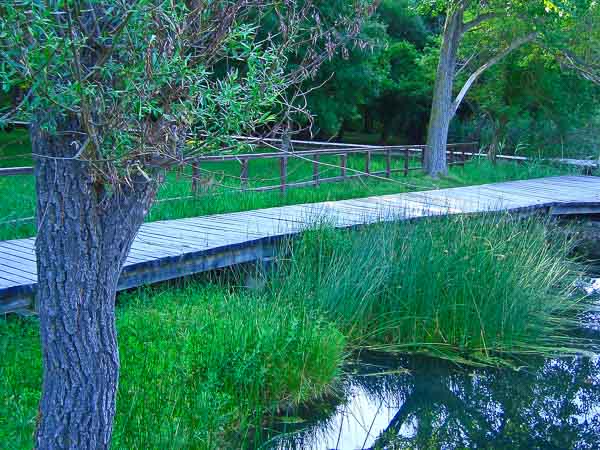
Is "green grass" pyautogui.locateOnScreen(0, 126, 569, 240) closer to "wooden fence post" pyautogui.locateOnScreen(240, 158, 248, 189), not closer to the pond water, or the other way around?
"wooden fence post" pyautogui.locateOnScreen(240, 158, 248, 189)

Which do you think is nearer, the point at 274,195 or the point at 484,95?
the point at 274,195

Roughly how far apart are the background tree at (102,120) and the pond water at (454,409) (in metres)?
2.11

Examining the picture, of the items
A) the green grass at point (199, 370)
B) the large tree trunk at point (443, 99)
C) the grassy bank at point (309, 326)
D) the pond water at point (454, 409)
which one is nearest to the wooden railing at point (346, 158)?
the large tree trunk at point (443, 99)

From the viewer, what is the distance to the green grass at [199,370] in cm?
412

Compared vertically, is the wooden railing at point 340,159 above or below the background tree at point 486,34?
below

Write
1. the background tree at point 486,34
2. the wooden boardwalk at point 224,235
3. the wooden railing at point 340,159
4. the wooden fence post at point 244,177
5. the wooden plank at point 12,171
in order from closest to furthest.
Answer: the wooden fence post at point 244,177, the wooden boardwalk at point 224,235, the wooden plank at point 12,171, the wooden railing at point 340,159, the background tree at point 486,34

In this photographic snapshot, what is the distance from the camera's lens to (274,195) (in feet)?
36.4

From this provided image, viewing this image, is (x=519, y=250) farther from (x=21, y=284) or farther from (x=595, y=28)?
(x=595, y=28)

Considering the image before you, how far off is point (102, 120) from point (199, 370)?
267 centimetres

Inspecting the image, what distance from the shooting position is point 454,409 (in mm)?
5617

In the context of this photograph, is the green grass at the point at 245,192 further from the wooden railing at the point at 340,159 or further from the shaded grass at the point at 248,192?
the wooden railing at the point at 340,159

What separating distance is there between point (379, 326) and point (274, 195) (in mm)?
4831

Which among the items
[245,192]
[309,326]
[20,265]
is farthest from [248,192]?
[309,326]

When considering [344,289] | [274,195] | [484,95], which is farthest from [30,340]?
[484,95]
